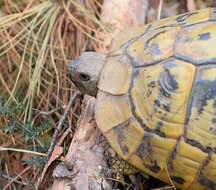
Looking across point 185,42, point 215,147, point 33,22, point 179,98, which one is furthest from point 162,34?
point 33,22

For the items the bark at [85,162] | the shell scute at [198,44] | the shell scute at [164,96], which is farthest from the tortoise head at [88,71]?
the shell scute at [198,44]

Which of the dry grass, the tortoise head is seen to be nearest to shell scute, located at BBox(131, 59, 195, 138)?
the tortoise head

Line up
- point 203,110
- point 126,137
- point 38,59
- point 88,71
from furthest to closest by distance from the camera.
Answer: point 38,59
point 88,71
point 126,137
point 203,110

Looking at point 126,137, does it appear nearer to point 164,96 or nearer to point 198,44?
point 164,96

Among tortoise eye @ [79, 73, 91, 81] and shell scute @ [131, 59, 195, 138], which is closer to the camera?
shell scute @ [131, 59, 195, 138]

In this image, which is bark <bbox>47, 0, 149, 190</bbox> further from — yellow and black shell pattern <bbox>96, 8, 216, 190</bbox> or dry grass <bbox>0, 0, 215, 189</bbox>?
dry grass <bbox>0, 0, 215, 189</bbox>

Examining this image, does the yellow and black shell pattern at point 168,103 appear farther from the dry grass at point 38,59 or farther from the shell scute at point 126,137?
the dry grass at point 38,59

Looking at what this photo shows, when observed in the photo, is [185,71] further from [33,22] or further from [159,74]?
[33,22]

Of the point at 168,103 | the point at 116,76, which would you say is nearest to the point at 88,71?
the point at 116,76
